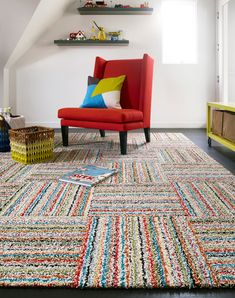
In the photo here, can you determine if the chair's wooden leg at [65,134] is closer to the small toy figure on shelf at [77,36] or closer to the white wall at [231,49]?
the small toy figure on shelf at [77,36]

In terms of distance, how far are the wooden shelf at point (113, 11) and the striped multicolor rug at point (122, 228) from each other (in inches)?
112

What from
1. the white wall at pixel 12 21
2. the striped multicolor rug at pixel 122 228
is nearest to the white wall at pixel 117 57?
the white wall at pixel 12 21

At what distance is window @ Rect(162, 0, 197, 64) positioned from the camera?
491cm

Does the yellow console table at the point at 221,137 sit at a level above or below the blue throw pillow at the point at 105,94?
below

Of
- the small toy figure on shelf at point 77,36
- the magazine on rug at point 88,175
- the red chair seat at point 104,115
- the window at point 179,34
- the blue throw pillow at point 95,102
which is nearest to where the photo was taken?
the magazine on rug at point 88,175

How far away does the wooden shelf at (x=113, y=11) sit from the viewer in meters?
4.61

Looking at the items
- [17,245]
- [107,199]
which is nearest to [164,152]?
[107,199]

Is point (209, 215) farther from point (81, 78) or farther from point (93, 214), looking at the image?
point (81, 78)

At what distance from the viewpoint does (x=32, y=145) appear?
265 cm

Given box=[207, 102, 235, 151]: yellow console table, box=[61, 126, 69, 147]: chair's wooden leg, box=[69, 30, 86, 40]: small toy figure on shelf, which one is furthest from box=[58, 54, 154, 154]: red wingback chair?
box=[69, 30, 86, 40]: small toy figure on shelf

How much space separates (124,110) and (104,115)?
7.7 inches

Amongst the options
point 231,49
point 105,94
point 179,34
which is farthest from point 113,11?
point 105,94

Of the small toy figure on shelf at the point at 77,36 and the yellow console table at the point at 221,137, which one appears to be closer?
the yellow console table at the point at 221,137

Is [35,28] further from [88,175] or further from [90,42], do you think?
[88,175]
